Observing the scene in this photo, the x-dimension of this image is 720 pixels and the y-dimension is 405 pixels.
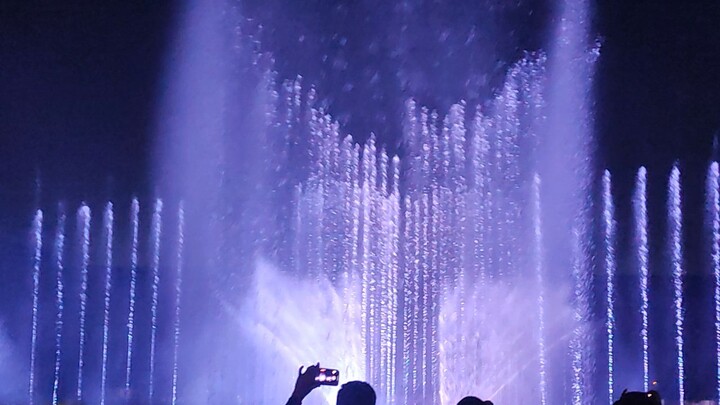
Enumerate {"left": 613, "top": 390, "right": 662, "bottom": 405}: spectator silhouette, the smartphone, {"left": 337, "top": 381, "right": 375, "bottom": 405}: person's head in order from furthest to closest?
1. the smartphone
2. {"left": 613, "top": 390, "right": 662, "bottom": 405}: spectator silhouette
3. {"left": 337, "top": 381, "right": 375, "bottom": 405}: person's head

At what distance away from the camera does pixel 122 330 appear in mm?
36406

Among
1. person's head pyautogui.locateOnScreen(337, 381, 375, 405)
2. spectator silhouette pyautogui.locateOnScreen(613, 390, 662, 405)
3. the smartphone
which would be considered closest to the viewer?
person's head pyautogui.locateOnScreen(337, 381, 375, 405)

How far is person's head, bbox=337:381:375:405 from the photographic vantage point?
11.8 ft

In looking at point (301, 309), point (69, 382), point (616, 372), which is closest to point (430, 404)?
point (301, 309)

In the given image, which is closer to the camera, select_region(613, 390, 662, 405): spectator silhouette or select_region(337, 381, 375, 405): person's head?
select_region(337, 381, 375, 405): person's head

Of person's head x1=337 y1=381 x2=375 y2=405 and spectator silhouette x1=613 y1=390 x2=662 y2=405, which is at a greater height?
person's head x1=337 y1=381 x2=375 y2=405

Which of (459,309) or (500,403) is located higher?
(459,309)

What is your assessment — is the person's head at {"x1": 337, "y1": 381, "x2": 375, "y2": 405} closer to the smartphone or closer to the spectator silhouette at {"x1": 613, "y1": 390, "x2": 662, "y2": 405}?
the smartphone

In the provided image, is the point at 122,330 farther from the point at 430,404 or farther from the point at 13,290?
the point at 430,404

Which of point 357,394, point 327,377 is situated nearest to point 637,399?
point 357,394

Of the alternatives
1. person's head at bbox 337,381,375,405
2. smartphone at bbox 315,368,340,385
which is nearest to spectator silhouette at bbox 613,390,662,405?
person's head at bbox 337,381,375,405

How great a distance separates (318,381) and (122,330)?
109 feet

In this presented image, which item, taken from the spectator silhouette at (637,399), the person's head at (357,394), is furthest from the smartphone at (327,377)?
the spectator silhouette at (637,399)

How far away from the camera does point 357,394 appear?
142 inches
